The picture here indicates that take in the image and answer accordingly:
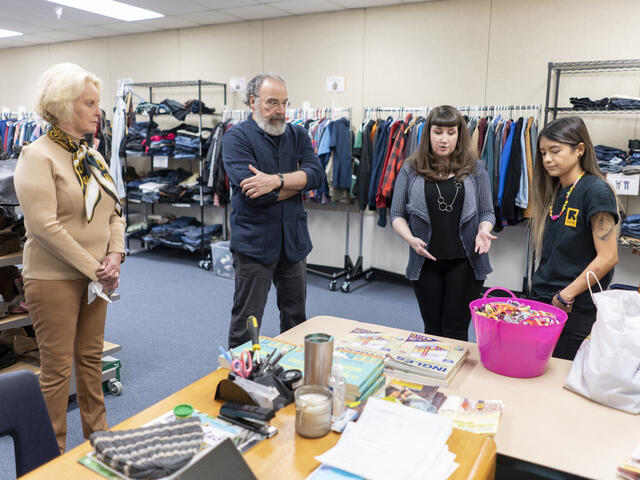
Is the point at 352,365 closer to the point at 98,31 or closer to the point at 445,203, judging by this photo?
the point at 445,203

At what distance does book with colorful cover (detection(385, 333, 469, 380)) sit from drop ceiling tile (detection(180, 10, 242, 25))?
15.5ft

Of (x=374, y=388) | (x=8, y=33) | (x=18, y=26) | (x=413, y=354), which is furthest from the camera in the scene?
(x=8, y=33)

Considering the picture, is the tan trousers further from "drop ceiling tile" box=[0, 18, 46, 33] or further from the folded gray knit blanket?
"drop ceiling tile" box=[0, 18, 46, 33]

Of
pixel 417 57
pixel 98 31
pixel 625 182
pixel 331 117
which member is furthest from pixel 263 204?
pixel 98 31

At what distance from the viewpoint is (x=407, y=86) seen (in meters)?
4.89

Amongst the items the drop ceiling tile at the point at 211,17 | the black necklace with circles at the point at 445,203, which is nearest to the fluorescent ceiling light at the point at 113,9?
the drop ceiling tile at the point at 211,17

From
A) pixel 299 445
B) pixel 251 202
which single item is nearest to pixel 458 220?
pixel 251 202

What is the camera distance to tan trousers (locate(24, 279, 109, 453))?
1864mm

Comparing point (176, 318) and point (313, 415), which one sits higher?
point (313, 415)

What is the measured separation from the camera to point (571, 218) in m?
1.83

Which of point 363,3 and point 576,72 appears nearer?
point 576,72

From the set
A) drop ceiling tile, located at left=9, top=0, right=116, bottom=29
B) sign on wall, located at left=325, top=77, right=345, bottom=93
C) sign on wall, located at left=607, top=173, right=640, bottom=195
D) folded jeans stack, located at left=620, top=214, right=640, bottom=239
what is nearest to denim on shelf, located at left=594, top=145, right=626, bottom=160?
sign on wall, located at left=607, top=173, right=640, bottom=195

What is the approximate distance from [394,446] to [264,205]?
1473 mm

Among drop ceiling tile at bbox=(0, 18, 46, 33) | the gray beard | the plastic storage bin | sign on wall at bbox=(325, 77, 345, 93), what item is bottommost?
the plastic storage bin
